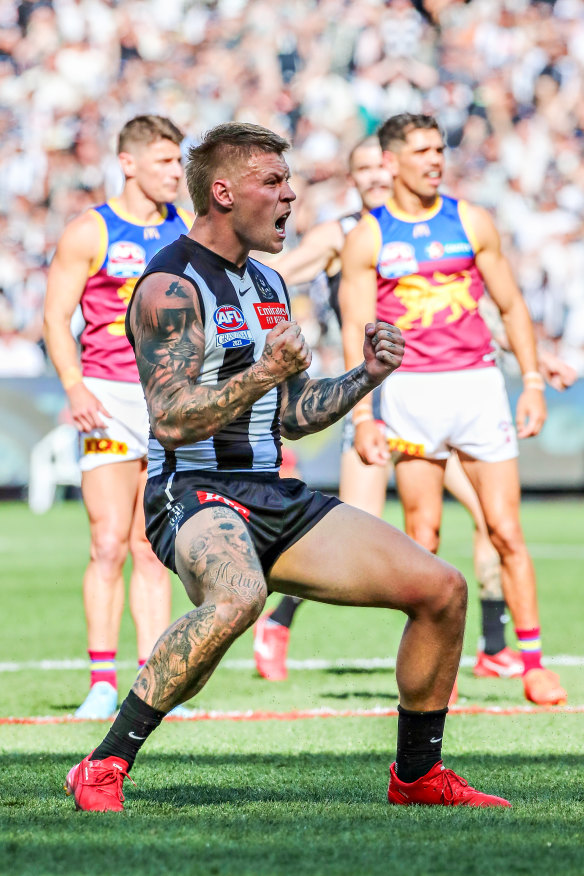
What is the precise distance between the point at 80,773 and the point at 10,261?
52.1ft

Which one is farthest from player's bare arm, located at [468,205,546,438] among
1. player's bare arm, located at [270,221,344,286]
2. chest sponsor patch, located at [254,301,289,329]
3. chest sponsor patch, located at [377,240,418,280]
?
chest sponsor patch, located at [254,301,289,329]

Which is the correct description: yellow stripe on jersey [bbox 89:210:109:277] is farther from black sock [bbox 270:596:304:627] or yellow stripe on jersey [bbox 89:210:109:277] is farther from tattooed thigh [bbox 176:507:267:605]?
tattooed thigh [bbox 176:507:267:605]

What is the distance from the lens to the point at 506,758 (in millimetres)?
4977

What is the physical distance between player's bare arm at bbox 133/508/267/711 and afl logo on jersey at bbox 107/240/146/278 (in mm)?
2690

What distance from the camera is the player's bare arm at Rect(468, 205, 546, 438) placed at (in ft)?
21.2

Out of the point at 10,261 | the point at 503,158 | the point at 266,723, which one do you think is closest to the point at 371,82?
the point at 503,158

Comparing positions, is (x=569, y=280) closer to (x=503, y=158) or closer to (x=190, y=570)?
(x=503, y=158)

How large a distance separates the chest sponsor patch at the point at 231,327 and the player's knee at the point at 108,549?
2369 millimetres

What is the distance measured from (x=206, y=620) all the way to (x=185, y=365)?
0.74 meters

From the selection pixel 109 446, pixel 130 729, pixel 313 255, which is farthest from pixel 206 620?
pixel 313 255

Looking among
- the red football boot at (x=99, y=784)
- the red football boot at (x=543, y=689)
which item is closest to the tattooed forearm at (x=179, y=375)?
the red football boot at (x=99, y=784)

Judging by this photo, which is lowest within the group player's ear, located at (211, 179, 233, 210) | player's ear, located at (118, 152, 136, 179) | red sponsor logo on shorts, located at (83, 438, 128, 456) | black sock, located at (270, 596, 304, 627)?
black sock, located at (270, 596, 304, 627)

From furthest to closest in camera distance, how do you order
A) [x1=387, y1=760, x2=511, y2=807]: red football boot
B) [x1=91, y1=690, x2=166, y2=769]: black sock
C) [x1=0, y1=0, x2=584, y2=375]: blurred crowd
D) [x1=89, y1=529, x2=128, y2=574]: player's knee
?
1. [x1=0, y1=0, x2=584, y2=375]: blurred crowd
2. [x1=89, y1=529, x2=128, y2=574]: player's knee
3. [x1=387, y1=760, x2=511, y2=807]: red football boot
4. [x1=91, y1=690, x2=166, y2=769]: black sock

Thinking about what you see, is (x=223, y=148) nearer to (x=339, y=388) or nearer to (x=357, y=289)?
(x=339, y=388)
